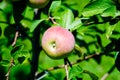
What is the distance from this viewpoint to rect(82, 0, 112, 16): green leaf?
0.98m

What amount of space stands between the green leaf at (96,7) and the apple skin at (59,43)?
0.09 m

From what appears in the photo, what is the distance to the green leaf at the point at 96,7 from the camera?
0.98m

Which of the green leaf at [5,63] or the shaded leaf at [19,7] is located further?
the shaded leaf at [19,7]

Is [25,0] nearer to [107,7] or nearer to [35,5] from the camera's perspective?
[35,5]

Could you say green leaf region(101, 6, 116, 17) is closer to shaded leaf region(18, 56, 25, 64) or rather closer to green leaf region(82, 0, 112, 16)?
green leaf region(82, 0, 112, 16)

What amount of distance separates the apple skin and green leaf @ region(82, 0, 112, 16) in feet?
0.31

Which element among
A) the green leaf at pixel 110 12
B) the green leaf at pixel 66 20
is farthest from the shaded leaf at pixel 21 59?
the green leaf at pixel 110 12

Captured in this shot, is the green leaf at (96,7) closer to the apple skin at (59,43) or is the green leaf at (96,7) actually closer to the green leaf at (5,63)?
the apple skin at (59,43)

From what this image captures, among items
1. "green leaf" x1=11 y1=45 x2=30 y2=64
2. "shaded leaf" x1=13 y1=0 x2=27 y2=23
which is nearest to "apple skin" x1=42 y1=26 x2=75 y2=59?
"green leaf" x1=11 y1=45 x2=30 y2=64

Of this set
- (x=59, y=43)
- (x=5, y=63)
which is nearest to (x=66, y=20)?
(x=59, y=43)

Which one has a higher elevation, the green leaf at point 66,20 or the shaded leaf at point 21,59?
the green leaf at point 66,20

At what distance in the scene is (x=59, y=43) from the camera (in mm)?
981

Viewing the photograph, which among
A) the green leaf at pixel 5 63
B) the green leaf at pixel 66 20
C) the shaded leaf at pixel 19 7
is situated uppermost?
the shaded leaf at pixel 19 7

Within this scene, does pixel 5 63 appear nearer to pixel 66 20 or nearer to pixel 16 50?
pixel 16 50
